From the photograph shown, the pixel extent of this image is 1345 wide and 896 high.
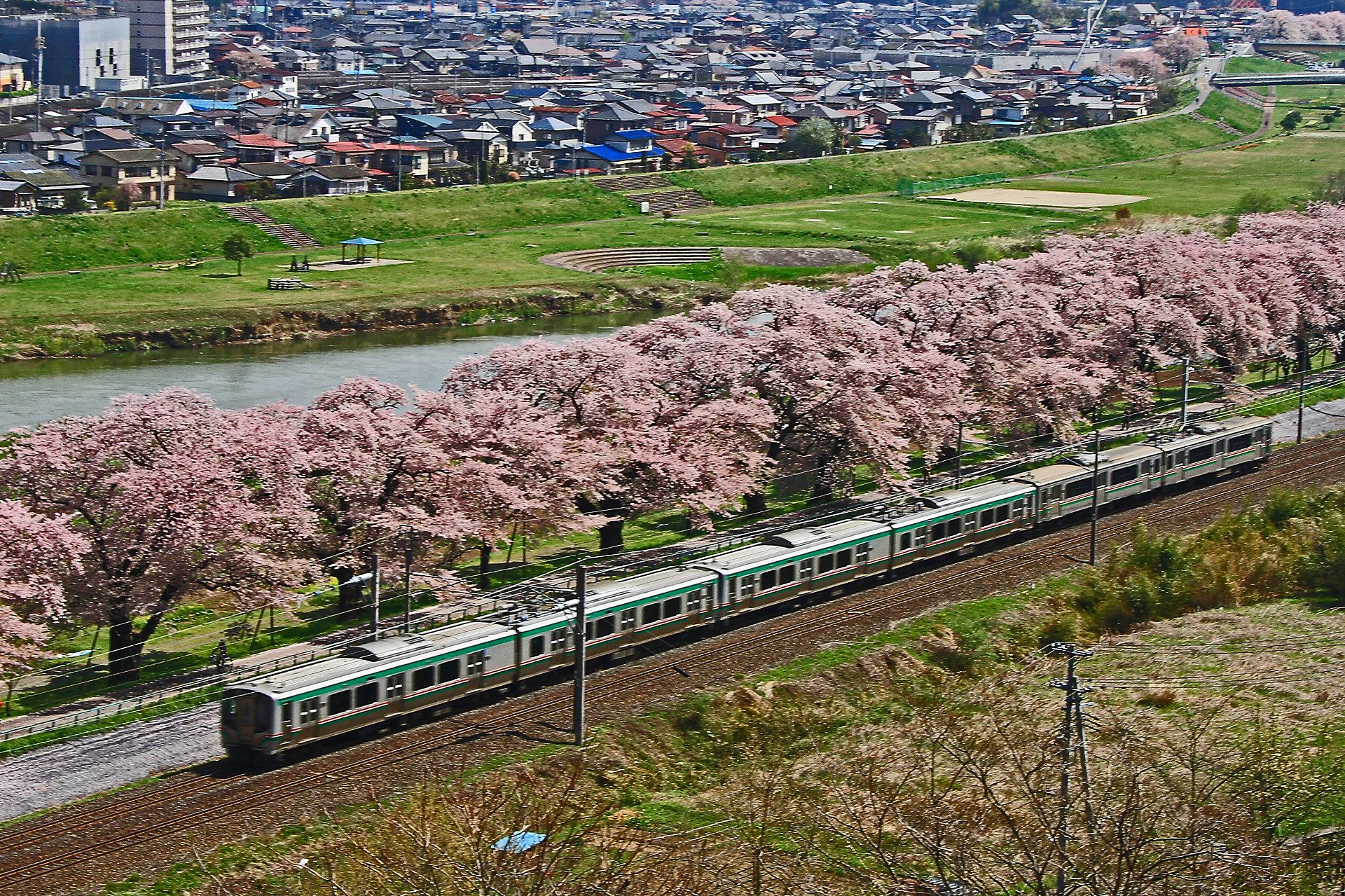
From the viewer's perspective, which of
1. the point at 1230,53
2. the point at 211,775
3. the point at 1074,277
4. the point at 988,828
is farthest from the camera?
the point at 1230,53

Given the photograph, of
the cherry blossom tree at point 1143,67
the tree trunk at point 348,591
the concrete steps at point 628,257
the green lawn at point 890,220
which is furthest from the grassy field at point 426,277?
the cherry blossom tree at point 1143,67

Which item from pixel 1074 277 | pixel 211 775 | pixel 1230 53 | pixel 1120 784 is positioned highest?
pixel 1230 53

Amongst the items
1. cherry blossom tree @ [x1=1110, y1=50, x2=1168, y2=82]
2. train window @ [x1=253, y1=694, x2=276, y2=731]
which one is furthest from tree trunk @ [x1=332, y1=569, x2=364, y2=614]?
cherry blossom tree @ [x1=1110, y1=50, x2=1168, y2=82]

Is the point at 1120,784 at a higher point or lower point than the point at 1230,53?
lower

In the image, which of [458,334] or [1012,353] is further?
[458,334]

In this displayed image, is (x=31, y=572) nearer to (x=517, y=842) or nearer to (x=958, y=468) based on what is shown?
(x=517, y=842)

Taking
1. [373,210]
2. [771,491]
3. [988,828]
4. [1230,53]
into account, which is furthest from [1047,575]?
[1230,53]

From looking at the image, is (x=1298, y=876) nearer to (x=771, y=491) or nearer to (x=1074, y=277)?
(x=771, y=491)

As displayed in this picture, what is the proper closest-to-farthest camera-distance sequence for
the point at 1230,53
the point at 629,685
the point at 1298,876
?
the point at 1298,876 < the point at 629,685 < the point at 1230,53
